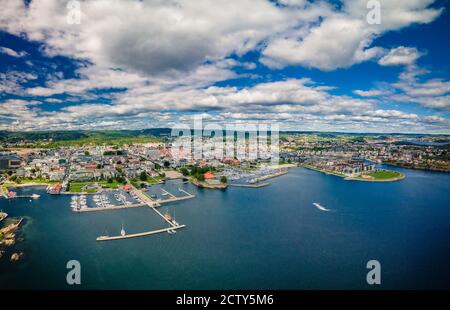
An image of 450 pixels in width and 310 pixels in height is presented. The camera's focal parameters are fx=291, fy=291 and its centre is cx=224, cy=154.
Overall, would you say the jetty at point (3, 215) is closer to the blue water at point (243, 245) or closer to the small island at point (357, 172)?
the blue water at point (243, 245)

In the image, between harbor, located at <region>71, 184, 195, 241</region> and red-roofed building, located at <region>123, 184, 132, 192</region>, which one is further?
red-roofed building, located at <region>123, 184, 132, 192</region>

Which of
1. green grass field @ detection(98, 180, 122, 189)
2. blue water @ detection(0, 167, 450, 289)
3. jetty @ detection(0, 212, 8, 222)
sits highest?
green grass field @ detection(98, 180, 122, 189)

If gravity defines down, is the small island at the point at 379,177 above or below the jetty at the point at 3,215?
above

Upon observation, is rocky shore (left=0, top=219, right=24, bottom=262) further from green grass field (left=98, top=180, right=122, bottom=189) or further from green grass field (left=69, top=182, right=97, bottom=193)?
green grass field (left=98, top=180, right=122, bottom=189)

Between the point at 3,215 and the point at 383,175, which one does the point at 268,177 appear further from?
the point at 3,215

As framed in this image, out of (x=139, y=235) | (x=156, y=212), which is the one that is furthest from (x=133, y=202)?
(x=139, y=235)

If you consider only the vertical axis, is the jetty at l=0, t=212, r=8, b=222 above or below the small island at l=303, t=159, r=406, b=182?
below

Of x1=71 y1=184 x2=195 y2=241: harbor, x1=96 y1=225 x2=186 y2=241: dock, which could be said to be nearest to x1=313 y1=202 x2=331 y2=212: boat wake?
x1=71 y1=184 x2=195 y2=241: harbor

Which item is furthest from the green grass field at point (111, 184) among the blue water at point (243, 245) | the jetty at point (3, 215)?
the jetty at point (3, 215)
